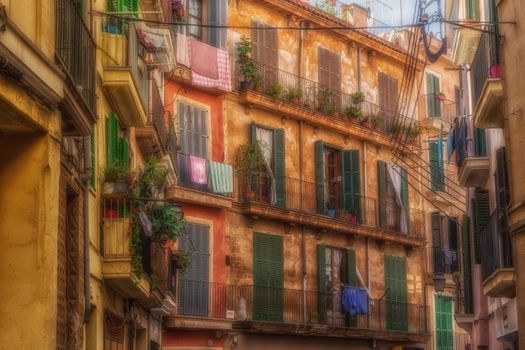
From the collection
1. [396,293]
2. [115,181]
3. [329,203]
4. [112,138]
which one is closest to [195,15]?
[329,203]

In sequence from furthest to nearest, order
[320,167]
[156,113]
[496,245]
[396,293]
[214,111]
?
[396,293] < [320,167] < [214,111] < [156,113] < [496,245]

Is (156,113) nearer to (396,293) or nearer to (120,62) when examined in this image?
(120,62)

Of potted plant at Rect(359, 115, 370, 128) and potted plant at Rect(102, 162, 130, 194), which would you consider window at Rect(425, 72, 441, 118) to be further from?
potted plant at Rect(102, 162, 130, 194)

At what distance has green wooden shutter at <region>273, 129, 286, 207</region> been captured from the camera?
35406 mm

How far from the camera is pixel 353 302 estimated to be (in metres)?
36.9

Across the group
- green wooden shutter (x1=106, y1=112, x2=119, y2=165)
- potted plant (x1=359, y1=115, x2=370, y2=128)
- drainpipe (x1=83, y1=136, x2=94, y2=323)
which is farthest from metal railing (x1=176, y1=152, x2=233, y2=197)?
drainpipe (x1=83, y1=136, x2=94, y2=323)

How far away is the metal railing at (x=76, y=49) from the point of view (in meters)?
13.0

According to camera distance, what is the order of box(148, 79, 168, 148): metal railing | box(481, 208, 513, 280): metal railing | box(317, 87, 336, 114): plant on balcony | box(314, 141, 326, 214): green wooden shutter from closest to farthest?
box(481, 208, 513, 280): metal railing → box(148, 79, 168, 148): metal railing → box(314, 141, 326, 214): green wooden shutter → box(317, 87, 336, 114): plant on balcony

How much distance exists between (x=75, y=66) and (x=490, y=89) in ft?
27.3

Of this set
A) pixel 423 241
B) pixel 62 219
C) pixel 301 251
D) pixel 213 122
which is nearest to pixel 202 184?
pixel 213 122

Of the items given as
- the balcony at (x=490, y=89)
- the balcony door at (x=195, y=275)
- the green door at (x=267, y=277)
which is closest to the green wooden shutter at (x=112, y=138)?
the balcony at (x=490, y=89)

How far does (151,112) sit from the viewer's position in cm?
2505

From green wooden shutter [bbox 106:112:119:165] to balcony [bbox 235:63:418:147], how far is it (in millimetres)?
14164

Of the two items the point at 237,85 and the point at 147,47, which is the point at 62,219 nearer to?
the point at 147,47
